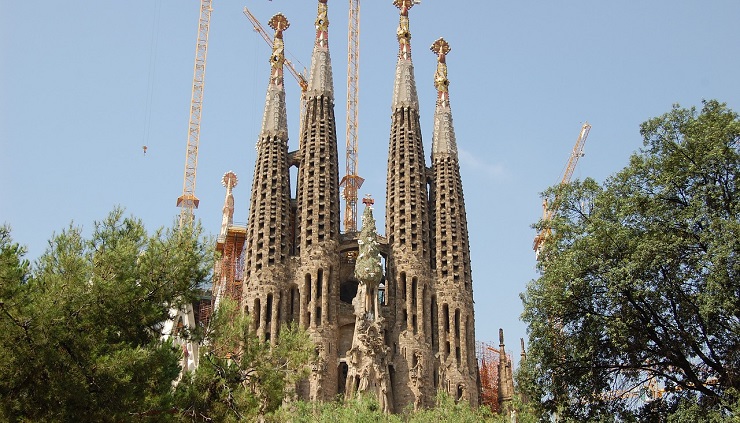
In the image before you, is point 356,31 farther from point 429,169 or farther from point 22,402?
point 22,402

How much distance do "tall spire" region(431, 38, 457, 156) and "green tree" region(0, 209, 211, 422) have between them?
113ft

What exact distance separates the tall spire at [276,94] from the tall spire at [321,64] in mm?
1550

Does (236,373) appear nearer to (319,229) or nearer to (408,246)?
(319,229)

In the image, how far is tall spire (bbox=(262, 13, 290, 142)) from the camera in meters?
55.2

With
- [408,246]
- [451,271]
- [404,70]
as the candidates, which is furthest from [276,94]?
[451,271]

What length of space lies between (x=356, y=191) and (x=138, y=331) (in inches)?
1916

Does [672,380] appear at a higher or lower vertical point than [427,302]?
lower

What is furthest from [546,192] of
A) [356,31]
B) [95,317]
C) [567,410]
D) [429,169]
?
[356,31]

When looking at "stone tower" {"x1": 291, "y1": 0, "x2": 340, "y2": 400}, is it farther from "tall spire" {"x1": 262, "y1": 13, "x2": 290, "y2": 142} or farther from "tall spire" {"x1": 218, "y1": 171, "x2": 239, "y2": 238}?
"tall spire" {"x1": 218, "y1": 171, "x2": 239, "y2": 238}

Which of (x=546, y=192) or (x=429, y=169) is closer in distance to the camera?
(x=546, y=192)

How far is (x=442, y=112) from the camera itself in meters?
58.1

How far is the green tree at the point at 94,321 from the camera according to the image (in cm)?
1928

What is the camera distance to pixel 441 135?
188 feet

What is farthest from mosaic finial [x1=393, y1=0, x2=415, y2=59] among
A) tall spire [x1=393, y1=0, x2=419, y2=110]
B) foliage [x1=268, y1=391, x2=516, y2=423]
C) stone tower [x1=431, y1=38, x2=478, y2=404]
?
foliage [x1=268, y1=391, x2=516, y2=423]
